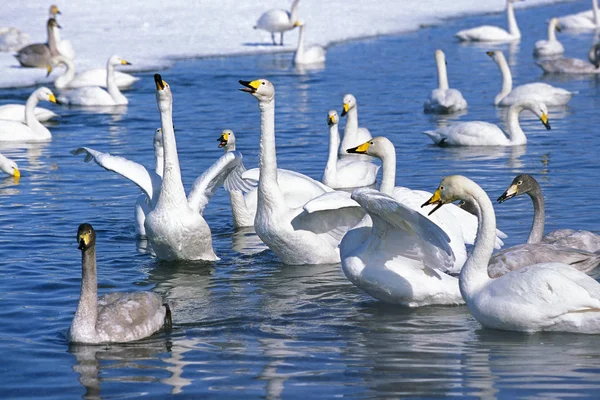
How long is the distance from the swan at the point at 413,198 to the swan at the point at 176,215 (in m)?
1.34

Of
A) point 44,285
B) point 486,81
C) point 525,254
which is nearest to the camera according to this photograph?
point 525,254

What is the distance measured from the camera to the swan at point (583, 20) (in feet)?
98.3

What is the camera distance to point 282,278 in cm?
927

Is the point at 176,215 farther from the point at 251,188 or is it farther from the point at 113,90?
the point at 113,90

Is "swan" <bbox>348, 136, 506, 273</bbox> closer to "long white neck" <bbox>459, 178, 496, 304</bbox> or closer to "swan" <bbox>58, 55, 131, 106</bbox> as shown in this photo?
"long white neck" <bbox>459, 178, 496, 304</bbox>

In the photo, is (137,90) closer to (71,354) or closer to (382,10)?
(382,10)

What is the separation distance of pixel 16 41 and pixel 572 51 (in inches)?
494

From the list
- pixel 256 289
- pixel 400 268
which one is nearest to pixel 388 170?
pixel 400 268

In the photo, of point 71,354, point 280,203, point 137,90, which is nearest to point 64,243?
Answer: point 280,203

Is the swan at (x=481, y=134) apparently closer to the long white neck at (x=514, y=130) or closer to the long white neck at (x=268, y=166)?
the long white neck at (x=514, y=130)

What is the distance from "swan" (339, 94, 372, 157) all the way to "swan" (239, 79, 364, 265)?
5310 millimetres

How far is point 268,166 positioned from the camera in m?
9.65

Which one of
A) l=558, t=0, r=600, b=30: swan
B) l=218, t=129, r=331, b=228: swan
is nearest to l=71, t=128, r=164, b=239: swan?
l=218, t=129, r=331, b=228: swan

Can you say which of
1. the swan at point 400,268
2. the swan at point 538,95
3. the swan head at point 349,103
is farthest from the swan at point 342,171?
the swan at point 538,95
